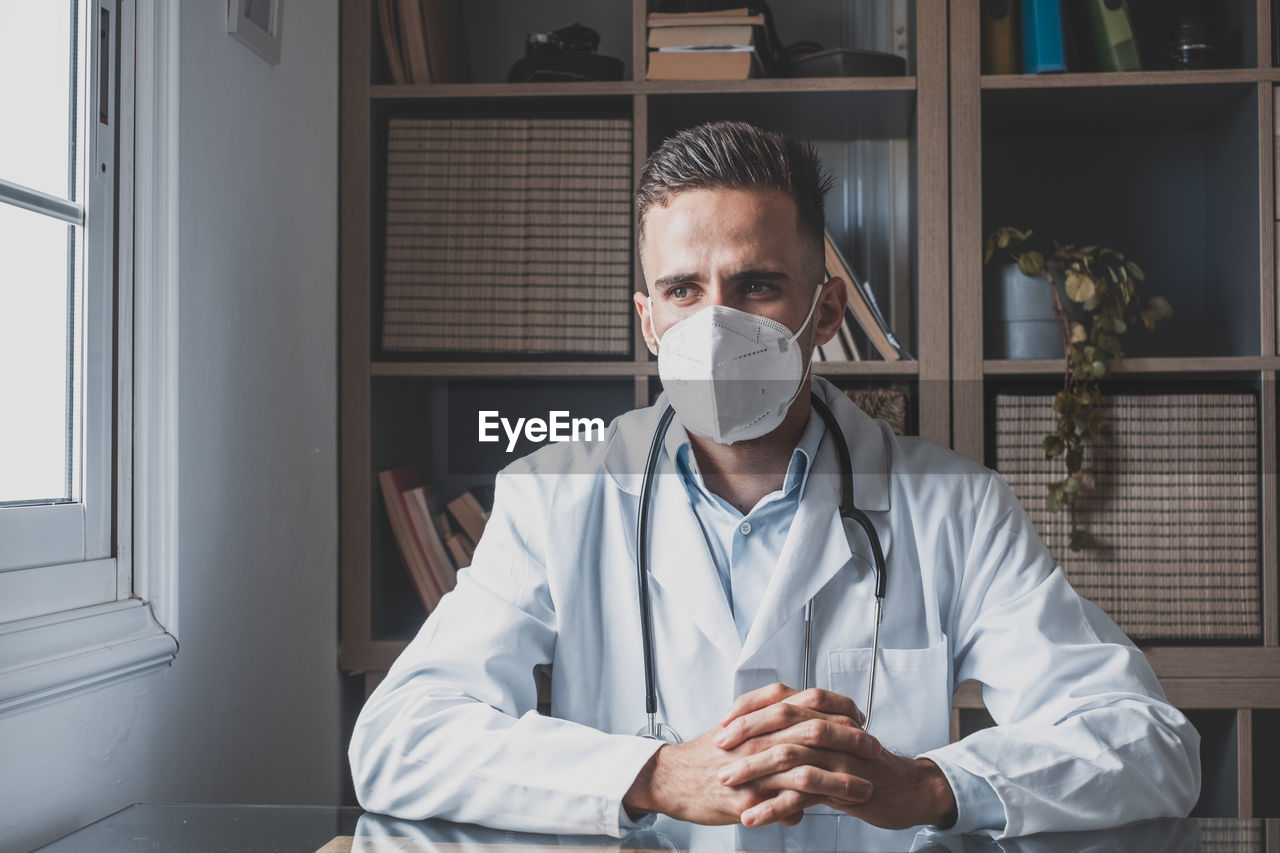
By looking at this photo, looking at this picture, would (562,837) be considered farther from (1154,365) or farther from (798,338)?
(1154,365)

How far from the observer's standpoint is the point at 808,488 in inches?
48.5

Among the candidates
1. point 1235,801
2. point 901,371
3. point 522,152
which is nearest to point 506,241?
point 522,152

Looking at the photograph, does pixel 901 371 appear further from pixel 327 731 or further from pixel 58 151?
pixel 58 151

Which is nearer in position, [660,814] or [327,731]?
[660,814]

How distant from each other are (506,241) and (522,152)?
0.15 metres

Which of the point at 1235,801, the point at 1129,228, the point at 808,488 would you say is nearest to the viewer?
the point at 808,488

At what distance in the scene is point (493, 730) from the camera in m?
0.96

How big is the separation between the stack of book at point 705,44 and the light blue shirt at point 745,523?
675 millimetres

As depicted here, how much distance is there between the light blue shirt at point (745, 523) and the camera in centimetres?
121

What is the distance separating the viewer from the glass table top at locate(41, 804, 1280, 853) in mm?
795

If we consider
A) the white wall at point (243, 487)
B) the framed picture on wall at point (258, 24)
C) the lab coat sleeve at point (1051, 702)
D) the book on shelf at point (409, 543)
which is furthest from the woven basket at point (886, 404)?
the framed picture on wall at point (258, 24)

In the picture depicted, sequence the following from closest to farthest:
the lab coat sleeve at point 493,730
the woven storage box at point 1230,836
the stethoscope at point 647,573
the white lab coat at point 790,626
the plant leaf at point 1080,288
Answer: the woven storage box at point 1230,836 → the lab coat sleeve at point 493,730 → the white lab coat at point 790,626 → the stethoscope at point 647,573 → the plant leaf at point 1080,288

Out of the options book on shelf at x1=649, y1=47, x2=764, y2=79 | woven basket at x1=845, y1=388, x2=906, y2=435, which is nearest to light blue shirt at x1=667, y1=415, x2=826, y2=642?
woven basket at x1=845, y1=388, x2=906, y2=435

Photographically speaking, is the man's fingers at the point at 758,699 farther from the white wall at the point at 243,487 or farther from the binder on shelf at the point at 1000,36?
the binder on shelf at the point at 1000,36
